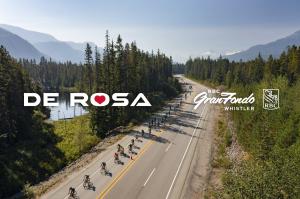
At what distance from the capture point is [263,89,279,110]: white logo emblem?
47900mm

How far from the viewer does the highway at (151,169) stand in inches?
1148

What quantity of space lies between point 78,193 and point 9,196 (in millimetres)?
8735

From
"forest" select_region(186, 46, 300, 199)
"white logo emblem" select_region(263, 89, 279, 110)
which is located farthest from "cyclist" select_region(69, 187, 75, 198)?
"white logo emblem" select_region(263, 89, 279, 110)

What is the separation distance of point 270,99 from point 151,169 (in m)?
26.0

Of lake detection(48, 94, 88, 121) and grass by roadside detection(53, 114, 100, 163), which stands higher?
lake detection(48, 94, 88, 121)

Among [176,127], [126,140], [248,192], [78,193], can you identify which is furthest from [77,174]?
[176,127]

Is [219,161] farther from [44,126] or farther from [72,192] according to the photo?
[44,126]

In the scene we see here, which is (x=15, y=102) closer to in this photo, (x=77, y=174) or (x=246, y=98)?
(x=77, y=174)

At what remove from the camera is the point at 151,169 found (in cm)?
3488

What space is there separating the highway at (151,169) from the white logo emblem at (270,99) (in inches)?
371

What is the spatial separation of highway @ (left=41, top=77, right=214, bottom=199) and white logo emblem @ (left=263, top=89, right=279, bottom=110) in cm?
943

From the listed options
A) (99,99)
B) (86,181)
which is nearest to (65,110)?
(99,99)

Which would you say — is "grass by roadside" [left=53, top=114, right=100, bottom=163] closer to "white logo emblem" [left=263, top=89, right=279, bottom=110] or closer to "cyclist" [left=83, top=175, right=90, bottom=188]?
"cyclist" [left=83, top=175, right=90, bottom=188]

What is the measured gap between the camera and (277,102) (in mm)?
49656
